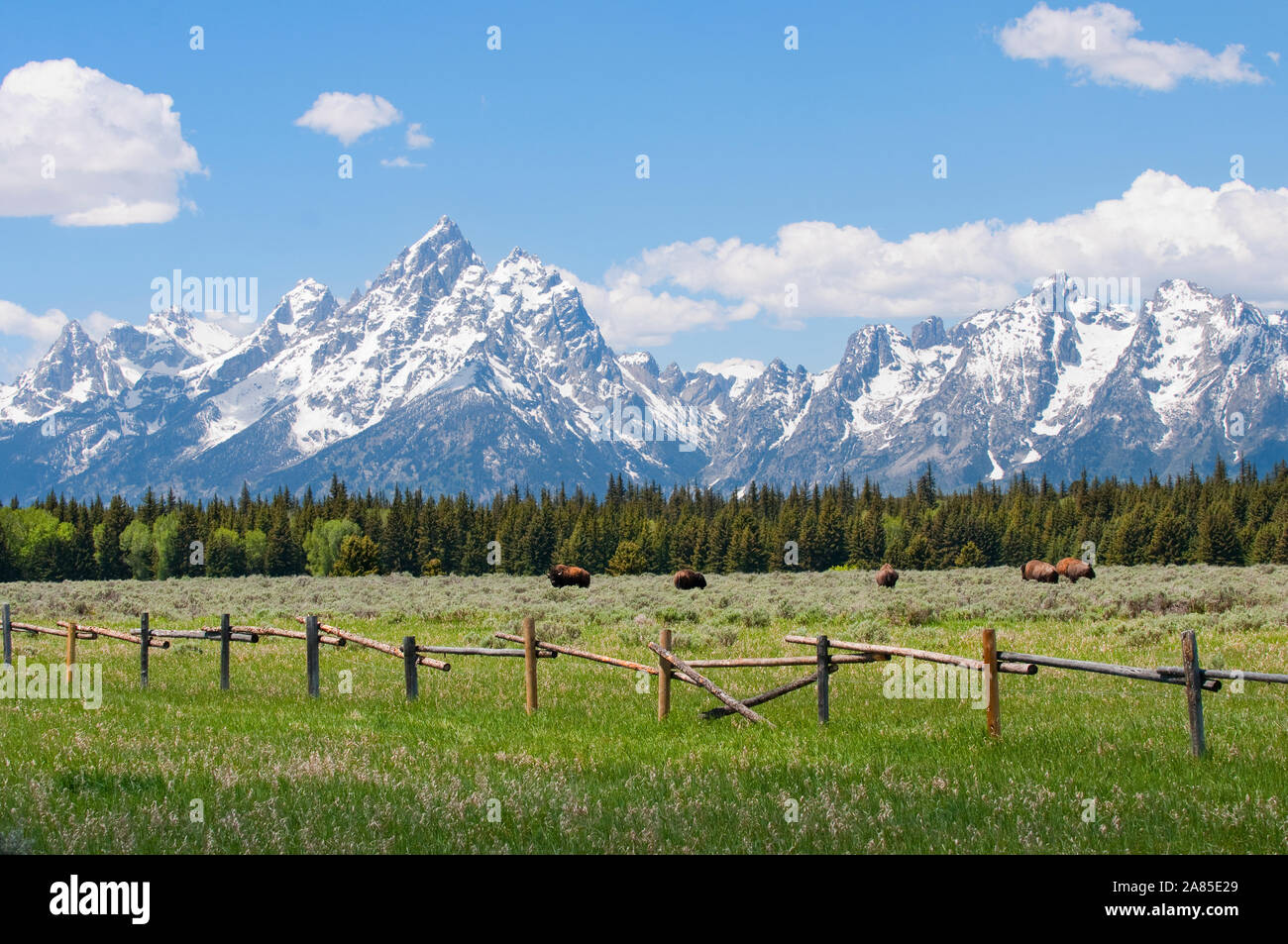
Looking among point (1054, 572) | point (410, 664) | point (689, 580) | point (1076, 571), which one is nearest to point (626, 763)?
point (410, 664)

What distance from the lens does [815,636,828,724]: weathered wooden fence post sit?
47.9 ft

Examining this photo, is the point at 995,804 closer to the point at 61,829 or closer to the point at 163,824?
the point at 163,824

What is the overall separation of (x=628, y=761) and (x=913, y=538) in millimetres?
108350

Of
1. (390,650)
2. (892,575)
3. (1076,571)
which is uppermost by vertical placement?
(390,650)

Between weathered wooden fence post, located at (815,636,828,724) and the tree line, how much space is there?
91325 millimetres

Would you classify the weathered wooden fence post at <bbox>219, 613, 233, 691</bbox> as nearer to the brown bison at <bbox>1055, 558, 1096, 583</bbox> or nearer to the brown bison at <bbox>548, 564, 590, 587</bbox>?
the brown bison at <bbox>548, 564, 590, 587</bbox>

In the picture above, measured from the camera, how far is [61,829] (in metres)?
8.13

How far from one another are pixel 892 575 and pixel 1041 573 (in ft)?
26.5

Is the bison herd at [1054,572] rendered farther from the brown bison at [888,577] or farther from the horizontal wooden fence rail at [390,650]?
the horizontal wooden fence rail at [390,650]

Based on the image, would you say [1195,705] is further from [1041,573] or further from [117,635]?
[1041,573]

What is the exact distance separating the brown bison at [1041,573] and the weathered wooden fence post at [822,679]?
1656 inches

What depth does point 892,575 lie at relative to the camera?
5562 cm

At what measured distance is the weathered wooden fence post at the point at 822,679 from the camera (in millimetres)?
14609

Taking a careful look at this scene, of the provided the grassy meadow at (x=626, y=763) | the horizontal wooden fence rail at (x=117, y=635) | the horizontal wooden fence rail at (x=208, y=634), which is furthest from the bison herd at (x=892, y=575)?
the horizontal wooden fence rail at (x=117, y=635)
